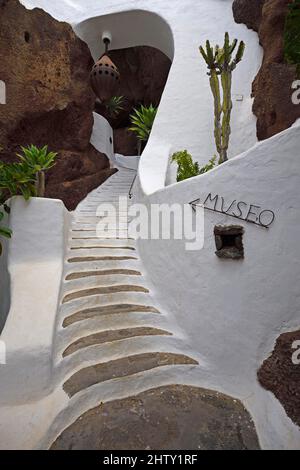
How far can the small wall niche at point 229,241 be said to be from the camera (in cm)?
284

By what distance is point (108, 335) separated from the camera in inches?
119

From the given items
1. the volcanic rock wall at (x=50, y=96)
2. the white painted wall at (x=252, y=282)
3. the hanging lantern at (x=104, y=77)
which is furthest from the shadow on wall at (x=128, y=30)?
the white painted wall at (x=252, y=282)

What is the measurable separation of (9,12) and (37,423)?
28.6 ft

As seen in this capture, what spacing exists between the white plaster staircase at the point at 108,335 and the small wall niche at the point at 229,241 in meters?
1.32

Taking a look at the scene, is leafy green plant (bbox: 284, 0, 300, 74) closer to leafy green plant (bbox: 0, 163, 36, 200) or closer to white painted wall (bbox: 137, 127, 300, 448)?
white painted wall (bbox: 137, 127, 300, 448)

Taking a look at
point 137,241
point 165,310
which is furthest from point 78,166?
point 165,310

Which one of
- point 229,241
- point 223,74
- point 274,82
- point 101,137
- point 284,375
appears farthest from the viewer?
point 101,137

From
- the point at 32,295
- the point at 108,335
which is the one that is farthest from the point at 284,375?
the point at 32,295

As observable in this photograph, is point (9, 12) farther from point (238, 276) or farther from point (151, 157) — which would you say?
point (238, 276)

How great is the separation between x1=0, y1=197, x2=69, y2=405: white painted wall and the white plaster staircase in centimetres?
20

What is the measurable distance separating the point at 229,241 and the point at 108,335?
197cm

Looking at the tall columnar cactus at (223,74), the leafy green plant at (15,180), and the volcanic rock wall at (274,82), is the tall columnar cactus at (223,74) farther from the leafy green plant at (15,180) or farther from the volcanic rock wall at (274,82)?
the leafy green plant at (15,180)

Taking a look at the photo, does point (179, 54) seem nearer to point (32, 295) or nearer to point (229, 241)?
point (229, 241)

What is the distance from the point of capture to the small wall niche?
9.30ft
